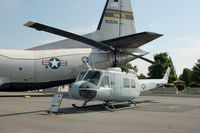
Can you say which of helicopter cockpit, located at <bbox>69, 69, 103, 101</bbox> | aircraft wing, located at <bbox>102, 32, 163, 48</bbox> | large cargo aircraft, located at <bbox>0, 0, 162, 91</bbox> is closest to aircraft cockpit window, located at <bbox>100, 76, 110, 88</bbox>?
helicopter cockpit, located at <bbox>69, 69, 103, 101</bbox>

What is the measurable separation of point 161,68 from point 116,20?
43160mm

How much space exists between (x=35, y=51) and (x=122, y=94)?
14580 millimetres

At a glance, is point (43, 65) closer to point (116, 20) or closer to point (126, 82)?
point (116, 20)

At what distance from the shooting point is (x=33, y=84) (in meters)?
29.4

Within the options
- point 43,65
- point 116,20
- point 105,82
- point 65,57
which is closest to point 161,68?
point 116,20

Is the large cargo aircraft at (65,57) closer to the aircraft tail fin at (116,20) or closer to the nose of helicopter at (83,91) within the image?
the aircraft tail fin at (116,20)

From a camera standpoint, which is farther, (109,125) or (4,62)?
(4,62)

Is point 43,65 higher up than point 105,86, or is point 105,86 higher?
point 43,65

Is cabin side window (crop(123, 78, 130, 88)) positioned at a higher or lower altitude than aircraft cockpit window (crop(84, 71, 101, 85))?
lower

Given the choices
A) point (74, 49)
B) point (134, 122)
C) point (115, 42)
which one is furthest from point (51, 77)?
point (134, 122)

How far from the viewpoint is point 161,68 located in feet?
243

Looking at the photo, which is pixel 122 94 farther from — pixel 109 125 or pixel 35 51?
pixel 35 51

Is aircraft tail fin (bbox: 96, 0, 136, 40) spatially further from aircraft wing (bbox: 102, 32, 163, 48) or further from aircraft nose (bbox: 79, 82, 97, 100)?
aircraft nose (bbox: 79, 82, 97, 100)

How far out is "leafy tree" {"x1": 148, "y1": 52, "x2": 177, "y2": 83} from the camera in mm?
73250
